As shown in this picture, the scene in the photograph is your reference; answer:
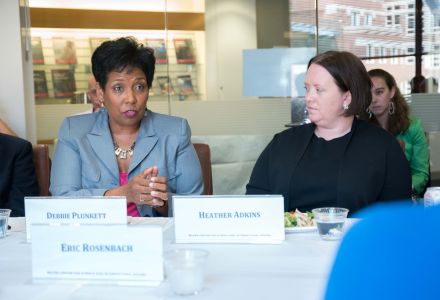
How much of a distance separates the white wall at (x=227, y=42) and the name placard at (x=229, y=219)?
3.69m

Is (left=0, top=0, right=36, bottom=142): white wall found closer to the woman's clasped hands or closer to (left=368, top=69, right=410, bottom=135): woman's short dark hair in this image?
the woman's clasped hands

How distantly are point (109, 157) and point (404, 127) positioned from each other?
6.80ft

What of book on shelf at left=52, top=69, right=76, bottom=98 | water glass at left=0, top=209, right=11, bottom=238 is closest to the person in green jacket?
water glass at left=0, top=209, right=11, bottom=238

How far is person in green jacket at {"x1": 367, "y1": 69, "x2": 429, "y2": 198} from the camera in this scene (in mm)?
3838

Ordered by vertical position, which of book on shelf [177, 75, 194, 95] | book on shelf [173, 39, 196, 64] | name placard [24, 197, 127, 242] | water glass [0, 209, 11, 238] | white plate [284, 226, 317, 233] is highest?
book on shelf [173, 39, 196, 64]

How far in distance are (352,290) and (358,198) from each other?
6.38 feet

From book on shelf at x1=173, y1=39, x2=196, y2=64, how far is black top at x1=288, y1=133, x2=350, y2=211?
317cm

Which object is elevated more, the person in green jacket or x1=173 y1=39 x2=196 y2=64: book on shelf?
x1=173 y1=39 x2=196 y2=64: book on shelf

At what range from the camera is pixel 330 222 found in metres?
1.84

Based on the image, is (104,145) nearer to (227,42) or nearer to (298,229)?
(298,229)

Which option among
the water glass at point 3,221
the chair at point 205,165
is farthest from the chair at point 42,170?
the water glass at point 3,221

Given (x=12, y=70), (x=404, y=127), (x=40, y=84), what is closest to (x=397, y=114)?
(x=404, y=127)

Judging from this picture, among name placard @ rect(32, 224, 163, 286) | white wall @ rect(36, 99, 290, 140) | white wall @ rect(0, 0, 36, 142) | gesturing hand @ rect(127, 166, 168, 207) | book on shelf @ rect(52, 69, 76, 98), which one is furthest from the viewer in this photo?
book on shelf @ rect(52, 69, 76, 98)

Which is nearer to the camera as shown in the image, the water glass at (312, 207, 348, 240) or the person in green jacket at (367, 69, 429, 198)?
the water glass at (312, 207, 348, 240)
